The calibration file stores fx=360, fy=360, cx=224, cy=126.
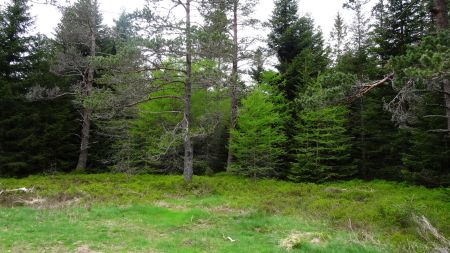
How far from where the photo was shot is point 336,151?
22.7 meters

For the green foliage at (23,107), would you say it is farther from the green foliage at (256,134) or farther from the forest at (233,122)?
the green foliage at (256,134)

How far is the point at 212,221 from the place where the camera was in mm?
9828

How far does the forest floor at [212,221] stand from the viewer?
7219 millimetres

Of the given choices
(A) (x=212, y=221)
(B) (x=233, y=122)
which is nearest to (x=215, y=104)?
(B) (x=233, y=122)

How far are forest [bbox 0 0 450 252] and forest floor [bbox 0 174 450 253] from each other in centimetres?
9

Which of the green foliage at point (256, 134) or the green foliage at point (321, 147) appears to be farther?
the green foliage at point (321, 147)

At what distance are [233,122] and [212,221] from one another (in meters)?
13.0

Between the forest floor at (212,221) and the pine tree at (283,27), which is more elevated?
the pine tree at (283,27)

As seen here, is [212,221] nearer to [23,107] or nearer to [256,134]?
[256,134]

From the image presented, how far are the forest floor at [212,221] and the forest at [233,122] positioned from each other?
0.29 feet

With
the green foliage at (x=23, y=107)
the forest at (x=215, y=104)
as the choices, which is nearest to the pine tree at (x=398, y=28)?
the forest at (x=215, y=104)

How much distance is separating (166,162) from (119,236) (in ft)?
55.7

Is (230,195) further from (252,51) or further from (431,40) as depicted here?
(252,51)

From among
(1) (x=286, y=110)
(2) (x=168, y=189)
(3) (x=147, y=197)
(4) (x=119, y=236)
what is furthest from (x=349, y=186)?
(4) (x=119, y=236)
